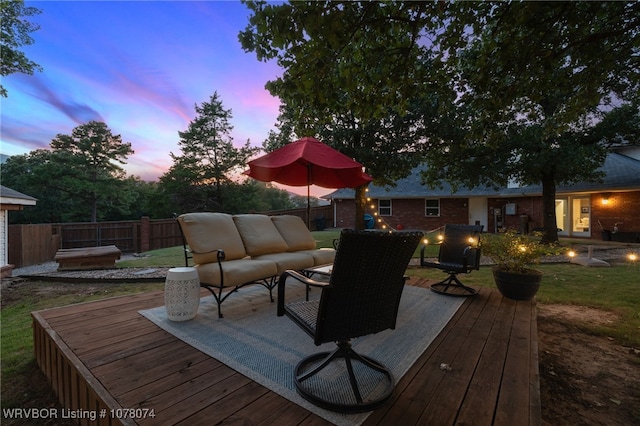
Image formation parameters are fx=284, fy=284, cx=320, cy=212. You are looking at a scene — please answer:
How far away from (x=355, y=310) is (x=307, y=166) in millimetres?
3586

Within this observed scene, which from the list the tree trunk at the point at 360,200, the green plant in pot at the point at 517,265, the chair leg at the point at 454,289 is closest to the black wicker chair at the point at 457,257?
the chair leg at the point at 454,289

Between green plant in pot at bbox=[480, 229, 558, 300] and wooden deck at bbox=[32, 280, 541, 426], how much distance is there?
0.91 metres

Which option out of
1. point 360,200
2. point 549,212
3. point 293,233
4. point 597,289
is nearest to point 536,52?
point 293,233

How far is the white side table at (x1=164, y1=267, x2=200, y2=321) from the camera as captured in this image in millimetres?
2795

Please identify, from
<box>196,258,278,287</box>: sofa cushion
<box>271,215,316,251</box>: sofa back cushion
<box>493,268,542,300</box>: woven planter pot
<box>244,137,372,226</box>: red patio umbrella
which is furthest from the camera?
<box>271,215,316,251</box>: sofa back cushion

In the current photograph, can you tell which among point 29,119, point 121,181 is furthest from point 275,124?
point 121,181

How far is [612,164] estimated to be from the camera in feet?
46.5

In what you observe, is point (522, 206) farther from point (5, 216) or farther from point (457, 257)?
point (5, 216)

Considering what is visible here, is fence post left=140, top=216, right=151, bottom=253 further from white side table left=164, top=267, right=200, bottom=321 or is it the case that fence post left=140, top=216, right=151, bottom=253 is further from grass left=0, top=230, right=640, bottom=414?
white side table left=164, top=267, right=200, bottom=321

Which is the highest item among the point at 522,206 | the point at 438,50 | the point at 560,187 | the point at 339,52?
the point at 438,50

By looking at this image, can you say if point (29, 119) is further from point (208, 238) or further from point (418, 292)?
point (418, 292)

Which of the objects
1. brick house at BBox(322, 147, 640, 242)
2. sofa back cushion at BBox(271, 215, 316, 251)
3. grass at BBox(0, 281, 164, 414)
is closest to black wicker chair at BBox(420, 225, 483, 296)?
sofa back cushion at BBox(271, 215, 316, 251)

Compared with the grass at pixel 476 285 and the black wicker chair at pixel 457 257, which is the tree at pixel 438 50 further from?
the grass at pixel 476 285

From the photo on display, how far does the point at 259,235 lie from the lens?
4.16 metres
